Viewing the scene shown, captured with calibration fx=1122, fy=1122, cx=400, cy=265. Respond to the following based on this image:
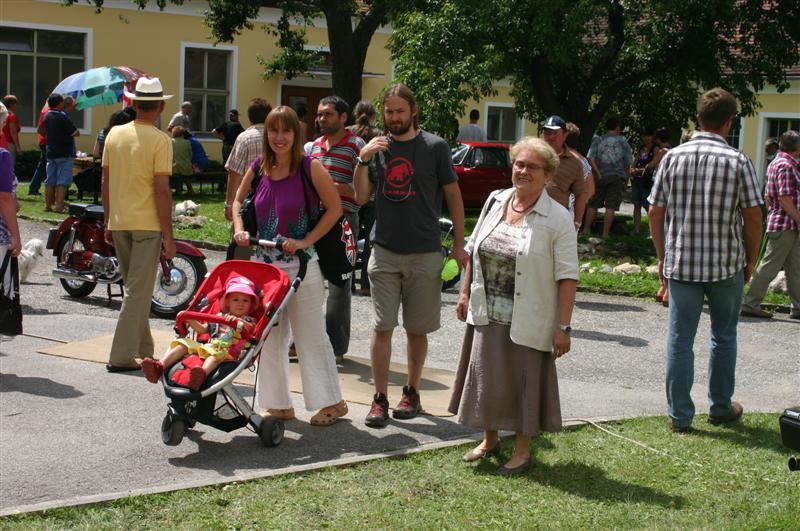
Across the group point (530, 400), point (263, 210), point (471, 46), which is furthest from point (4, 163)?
point (471, 46)

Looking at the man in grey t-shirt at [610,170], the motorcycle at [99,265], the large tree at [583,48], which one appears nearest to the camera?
the motorcycle at [99,265]

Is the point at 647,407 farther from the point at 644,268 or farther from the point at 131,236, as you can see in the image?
the point at 644,268

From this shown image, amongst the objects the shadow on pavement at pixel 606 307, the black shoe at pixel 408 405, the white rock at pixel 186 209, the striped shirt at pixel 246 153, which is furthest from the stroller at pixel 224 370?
the white rock at pixel 186 209

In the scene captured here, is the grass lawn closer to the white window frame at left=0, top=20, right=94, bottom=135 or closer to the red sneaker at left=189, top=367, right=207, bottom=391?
the red sneaker at left=189, top=367, right=207, bottom=391

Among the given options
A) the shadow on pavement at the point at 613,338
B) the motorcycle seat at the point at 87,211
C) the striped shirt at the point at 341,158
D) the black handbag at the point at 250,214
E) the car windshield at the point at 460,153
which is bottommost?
the shadow on pavement at the point at 613,338

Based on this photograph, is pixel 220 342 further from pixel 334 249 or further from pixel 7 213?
pixel 7 213

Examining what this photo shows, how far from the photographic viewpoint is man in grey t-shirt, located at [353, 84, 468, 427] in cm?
678

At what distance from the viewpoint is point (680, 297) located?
6.88m

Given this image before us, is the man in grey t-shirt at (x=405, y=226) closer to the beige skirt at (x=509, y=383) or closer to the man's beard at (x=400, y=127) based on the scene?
the man's beard at (x=400, y=127)

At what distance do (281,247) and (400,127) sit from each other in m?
1.06

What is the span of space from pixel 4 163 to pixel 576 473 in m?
4.46

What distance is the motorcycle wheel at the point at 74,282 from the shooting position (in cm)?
1109

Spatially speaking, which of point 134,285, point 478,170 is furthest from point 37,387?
point 478,170

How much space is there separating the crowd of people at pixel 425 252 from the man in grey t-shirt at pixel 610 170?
434 inches
